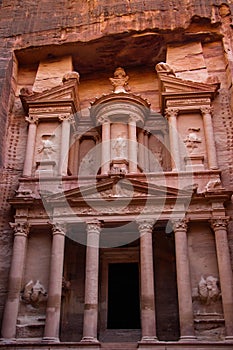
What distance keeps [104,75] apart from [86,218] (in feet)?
24.6

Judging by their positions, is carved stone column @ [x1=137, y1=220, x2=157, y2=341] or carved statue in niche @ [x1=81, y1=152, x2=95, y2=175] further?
carved statue in niche @ [x1=81, y1=152, x2=95, y2=175]

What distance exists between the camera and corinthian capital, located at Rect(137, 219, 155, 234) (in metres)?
12.8

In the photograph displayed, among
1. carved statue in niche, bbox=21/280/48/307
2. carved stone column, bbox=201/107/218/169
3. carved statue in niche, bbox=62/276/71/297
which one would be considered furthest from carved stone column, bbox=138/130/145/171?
carved statue in niche, bbox=21/280/48/307

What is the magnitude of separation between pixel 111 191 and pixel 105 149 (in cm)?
232

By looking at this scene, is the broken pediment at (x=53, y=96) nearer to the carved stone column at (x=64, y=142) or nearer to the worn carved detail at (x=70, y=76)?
the worn carved detail at (x=70, y=76)

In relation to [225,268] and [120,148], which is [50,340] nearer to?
[225,268]

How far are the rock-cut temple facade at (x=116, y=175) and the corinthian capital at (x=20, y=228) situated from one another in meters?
0.03

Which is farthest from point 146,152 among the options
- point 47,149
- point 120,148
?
point 47,149

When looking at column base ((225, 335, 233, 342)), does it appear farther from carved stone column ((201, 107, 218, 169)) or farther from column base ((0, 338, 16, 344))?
column base ((0, 338, 16, 344))

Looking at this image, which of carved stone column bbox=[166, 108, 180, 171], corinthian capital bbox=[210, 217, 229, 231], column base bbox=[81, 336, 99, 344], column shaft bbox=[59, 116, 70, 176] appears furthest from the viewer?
column shaft bbox=[59, 116, 70, 176]

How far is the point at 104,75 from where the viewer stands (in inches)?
723

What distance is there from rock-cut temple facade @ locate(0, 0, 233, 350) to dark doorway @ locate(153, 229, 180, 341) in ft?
0.11

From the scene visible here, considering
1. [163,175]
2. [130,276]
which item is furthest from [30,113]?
[130,276]

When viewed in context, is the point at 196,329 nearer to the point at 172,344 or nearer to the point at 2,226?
the point at 172,344
